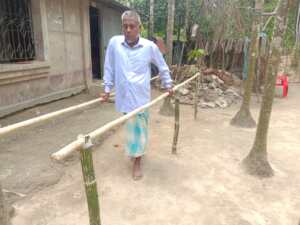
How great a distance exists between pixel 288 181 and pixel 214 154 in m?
0.90

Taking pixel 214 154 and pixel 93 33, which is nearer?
pixel 214 154

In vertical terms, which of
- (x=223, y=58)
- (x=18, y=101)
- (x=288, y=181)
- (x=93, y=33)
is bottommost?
(x=288, y=181)

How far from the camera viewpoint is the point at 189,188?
101 inches

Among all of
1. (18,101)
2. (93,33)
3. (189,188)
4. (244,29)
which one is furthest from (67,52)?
(244,29)

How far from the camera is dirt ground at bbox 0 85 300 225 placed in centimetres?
214

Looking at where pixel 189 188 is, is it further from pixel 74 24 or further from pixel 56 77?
pixel 74 24

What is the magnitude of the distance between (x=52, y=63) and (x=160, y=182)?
11.7 feet

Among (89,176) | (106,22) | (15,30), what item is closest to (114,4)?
(106,22)

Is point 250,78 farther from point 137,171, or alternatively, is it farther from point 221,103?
point 137,171

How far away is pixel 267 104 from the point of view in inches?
110

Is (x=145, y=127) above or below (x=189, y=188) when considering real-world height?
above

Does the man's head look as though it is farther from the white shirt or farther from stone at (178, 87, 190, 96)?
stone at (178, 87, 190, 96)

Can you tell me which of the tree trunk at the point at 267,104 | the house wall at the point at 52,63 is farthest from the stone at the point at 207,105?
the tree trunk at the point at 267,104

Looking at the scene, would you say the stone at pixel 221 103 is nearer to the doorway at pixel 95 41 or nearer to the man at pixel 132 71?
A: the man at pixel 132 71
